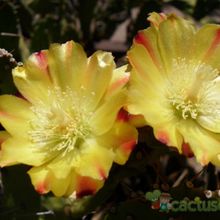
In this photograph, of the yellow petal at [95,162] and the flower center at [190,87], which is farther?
the flower center at [190,87]

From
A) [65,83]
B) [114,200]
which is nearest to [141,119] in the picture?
[65,83]

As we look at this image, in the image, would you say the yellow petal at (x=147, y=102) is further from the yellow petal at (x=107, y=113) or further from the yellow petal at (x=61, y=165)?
the yellow petal at (x=61, y=165)

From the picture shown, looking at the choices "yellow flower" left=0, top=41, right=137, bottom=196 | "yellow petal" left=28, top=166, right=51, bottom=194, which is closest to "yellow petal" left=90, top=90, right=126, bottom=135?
"yellow flower" left=0, top=41, right=137, bottom=196

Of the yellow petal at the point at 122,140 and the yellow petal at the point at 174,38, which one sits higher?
the yellow petal at the point at 174,38

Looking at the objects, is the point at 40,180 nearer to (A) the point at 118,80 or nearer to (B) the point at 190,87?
(A) the point at 118,80

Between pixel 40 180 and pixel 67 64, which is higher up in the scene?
pixel 67 64

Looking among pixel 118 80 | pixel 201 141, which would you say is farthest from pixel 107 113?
pixel 201 141

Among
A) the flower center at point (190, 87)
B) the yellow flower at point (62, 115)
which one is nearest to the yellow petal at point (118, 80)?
the yellow flower at point (62, 115)

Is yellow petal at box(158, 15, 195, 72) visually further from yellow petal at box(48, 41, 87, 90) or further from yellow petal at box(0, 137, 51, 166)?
yellow petal at box(0, 137, 51, 166)
